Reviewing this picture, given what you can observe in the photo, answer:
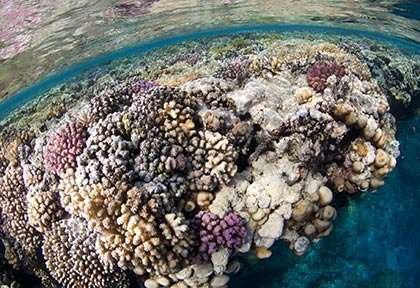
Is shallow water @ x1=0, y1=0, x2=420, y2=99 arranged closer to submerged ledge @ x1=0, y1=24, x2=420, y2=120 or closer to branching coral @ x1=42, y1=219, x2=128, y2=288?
submerged ledge @ x1=0, y1=24, x2=420, y2=120

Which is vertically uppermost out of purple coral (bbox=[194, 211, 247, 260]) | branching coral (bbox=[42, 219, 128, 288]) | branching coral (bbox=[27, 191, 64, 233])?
purple coral (bbox=[194, 211, 247, 260])

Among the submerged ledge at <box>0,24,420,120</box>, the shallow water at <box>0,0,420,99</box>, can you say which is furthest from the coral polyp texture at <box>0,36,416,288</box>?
the submerged ledge at <box>0,24,420,120</box>

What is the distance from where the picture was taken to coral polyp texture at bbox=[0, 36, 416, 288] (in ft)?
18.1

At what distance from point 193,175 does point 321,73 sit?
9.78 ft

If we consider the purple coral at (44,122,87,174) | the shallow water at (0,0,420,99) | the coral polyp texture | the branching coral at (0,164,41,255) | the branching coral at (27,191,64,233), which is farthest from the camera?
the shallow water at (0,0,420,99)

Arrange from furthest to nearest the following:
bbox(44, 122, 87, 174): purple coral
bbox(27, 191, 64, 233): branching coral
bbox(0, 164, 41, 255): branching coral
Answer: bbox(0, 164, 41, 255): branching coral, bbox(27, 191, 64, 233): branching coral, bbox(44, 122, 87, 174): purple coral

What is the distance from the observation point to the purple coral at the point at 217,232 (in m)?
5.72

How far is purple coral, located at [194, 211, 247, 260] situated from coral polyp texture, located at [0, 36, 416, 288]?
14mm

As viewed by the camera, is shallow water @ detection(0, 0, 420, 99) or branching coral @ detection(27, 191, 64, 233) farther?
shallow water @ detection(0, 0, 420, 99)

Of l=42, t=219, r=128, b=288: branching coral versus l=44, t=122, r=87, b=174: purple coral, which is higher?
l=44, t=122, r=87, b=174: purple coral

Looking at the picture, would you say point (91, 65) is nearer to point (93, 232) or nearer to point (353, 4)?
point (353, 4)

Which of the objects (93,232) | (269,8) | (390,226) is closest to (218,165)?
(93,232)

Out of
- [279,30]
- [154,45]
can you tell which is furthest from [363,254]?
[279,30]

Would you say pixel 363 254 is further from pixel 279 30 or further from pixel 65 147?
pixel 279 30
